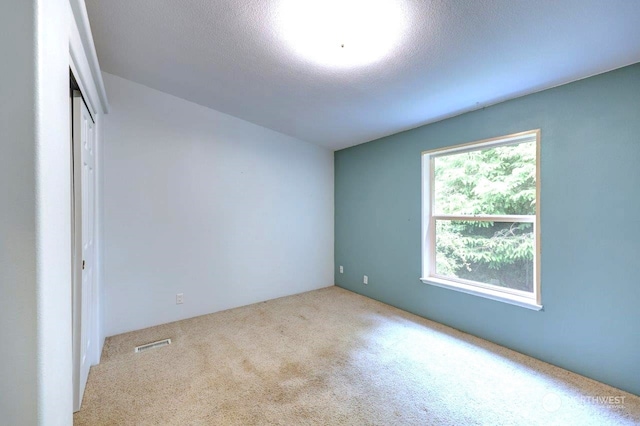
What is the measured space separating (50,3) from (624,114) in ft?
10.4

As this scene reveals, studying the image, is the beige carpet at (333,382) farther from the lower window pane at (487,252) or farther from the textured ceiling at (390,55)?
the textured ceiling at (390,55)

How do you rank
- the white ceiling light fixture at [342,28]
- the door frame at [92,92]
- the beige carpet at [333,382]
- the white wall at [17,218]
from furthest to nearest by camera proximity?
the beige carpet at [333,382]
the white ceiling light fixture at [342,28]
the door frame at [92,92]
the white wall at [17,218]

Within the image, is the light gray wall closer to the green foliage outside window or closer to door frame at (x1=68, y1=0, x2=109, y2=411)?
door frame at (x1=68, y1=0, x2=109, y2=411)

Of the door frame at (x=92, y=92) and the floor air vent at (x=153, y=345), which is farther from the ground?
the door frame at (x=92, y=92)

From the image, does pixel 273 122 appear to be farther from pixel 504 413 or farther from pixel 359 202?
pixel 504 413

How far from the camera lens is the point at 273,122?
137 inches

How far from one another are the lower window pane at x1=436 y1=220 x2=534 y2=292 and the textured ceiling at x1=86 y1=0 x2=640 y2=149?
1.20 m

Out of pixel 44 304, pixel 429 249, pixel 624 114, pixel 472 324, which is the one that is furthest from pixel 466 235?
pixel 44 304

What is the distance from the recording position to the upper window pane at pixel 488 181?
92.1 inches

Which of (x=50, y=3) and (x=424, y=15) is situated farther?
(x=424, y=15)

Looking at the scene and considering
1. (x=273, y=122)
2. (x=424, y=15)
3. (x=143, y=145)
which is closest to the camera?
(x=424, y=15)

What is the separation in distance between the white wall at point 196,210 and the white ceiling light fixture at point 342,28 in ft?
6.08

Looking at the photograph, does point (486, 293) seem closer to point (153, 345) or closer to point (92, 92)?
point (153, 345)

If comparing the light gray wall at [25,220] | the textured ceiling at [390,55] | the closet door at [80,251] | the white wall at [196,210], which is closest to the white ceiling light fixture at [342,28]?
the textured ceiling at [390,55]
